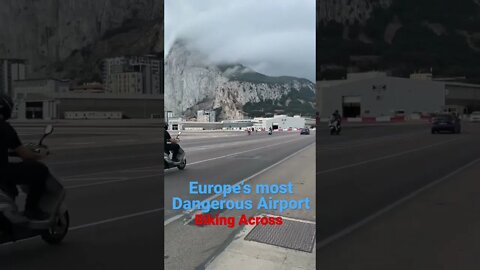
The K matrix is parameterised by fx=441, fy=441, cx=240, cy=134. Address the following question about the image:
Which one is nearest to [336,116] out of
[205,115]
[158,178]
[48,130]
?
[205,115]

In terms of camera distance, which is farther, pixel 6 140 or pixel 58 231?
pixel 58 231

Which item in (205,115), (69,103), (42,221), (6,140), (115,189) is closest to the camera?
(6,140)

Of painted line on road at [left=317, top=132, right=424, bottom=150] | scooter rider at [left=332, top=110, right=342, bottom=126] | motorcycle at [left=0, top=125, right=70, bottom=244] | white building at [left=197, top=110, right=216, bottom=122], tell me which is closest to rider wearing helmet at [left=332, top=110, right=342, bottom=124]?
scooter rider at [left=332, top=110, right=342, bottom=126]

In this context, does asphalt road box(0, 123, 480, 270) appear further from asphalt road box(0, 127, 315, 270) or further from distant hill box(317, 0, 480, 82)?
distant hill box(317, 0, 480, 82)

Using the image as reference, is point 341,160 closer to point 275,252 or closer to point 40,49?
point 275,252

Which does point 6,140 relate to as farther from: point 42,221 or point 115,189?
point 115,189

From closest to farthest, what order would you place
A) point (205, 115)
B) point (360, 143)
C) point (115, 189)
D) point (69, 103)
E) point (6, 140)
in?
point (6, 140) < point (69, 103) < point (115, 189) < point (360, 143) < point (205, 115)

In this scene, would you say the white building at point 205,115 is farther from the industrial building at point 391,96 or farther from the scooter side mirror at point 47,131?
the scooter side mirror at point 47,131
